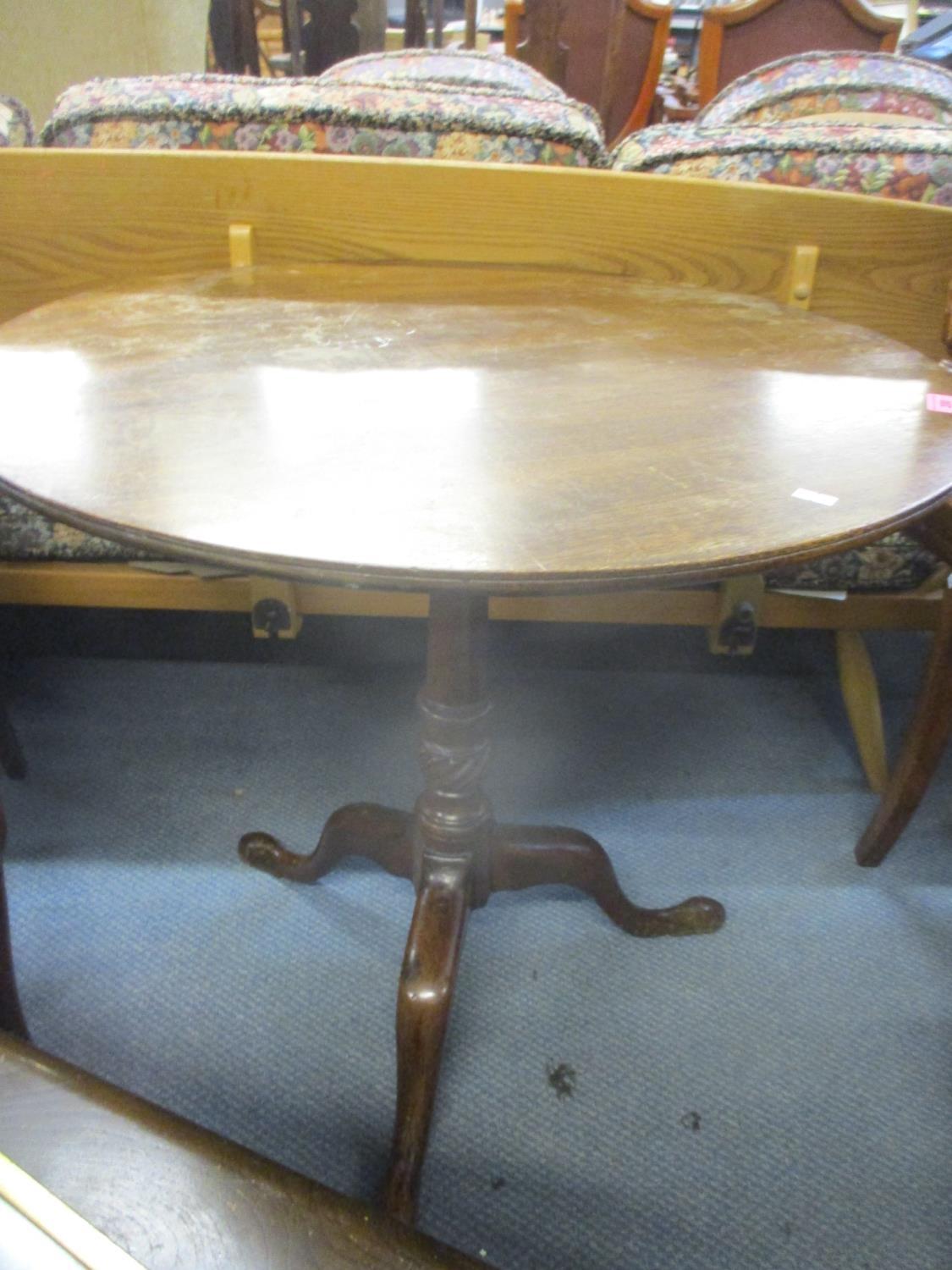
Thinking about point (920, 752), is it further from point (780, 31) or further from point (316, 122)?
point (780, 31)

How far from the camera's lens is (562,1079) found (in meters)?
1.01

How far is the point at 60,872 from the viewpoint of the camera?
1253mm

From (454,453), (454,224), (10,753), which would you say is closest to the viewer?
(454,453)

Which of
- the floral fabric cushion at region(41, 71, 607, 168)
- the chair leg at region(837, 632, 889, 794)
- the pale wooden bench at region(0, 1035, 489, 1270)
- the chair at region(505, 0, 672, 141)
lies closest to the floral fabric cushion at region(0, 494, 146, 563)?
the floral fabric cushion at region(41, 71, 607, 168)

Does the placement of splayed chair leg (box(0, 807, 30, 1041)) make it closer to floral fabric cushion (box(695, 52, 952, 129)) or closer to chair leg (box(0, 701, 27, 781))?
chair leg (box(0, 701, 27, 781))

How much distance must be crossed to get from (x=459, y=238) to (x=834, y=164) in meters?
0.52

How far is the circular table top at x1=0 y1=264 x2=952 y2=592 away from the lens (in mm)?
556

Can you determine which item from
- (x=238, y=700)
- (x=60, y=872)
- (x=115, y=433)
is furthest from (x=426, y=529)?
(x=238, y=700)

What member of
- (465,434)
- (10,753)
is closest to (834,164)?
(465,434)

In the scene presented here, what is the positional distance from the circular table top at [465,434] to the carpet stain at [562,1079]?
0.70 metres

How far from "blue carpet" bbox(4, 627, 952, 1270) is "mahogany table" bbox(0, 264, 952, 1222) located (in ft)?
0.30

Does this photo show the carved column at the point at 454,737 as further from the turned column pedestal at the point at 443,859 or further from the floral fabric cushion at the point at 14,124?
the floral fabric cushion at the point at 14,124

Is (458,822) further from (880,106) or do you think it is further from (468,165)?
(880,106)

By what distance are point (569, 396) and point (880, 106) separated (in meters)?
2.48
